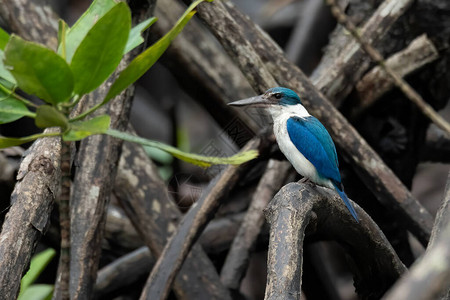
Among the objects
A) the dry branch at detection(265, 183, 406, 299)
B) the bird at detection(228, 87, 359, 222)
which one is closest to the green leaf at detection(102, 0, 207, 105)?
the dry branch at detection(265, 183, 406, 299)

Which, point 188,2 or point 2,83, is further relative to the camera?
point 188,2

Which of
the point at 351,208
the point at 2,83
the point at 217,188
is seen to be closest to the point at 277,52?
the point at 217,188

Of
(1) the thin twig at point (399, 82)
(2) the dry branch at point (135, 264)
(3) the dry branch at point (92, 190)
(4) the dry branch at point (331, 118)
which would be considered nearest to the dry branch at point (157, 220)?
(2) the dry branch at point (135, 264)

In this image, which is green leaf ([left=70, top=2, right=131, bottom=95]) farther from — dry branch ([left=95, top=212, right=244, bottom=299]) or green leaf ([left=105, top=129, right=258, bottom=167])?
dry branch ([left=95, top=212, right=244, bottom=299])

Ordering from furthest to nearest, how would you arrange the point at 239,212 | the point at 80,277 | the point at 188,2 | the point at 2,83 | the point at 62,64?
the point at 239,212, the point at 188,2, the point at 80,277, the point at 2,83, the point at 62,64

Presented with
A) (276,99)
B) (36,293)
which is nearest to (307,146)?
(276,99)

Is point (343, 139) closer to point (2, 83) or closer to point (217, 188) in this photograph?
point (217, 188)
